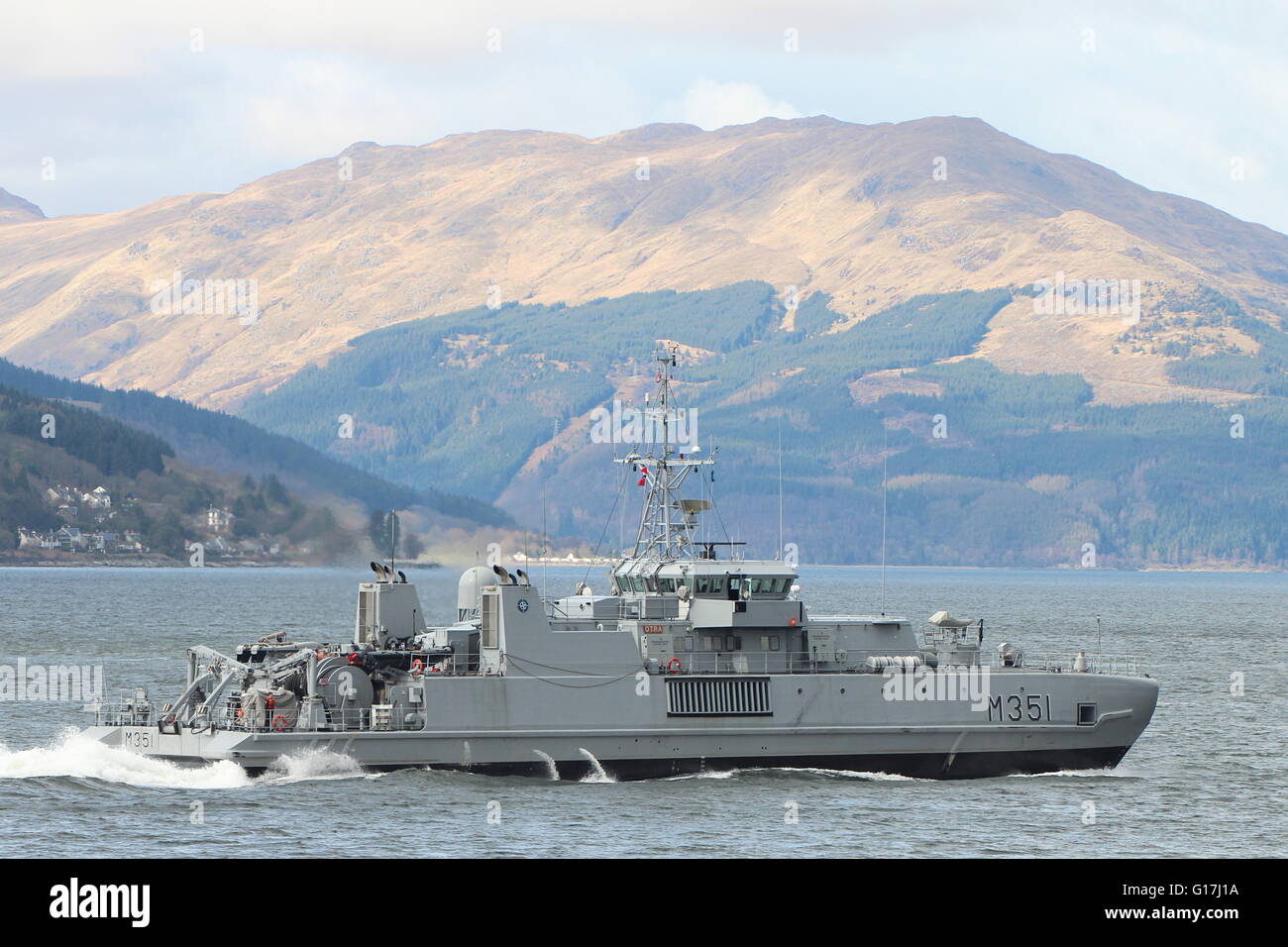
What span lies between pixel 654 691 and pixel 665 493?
580 centimetres

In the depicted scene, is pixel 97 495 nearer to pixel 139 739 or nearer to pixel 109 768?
pixel 109 768

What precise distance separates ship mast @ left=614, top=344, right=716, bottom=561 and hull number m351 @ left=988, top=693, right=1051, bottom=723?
790cm

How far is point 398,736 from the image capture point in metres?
35.2

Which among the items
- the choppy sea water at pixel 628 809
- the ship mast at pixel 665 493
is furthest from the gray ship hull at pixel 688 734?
the ship mast at pixel 665 493

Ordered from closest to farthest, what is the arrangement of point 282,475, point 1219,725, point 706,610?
point 706,610, point 1219,725, point 282,475

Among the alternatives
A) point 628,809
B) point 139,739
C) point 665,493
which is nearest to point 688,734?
point 628,809

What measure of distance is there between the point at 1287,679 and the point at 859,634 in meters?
44.1

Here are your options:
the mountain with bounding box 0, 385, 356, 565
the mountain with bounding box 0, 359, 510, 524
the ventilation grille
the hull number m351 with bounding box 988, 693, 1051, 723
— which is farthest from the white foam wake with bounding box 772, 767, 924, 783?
the mountain with bounding box 0, 385, 356, 565

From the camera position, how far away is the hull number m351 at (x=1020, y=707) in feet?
123

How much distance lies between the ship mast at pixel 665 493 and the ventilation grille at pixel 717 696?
391cm
